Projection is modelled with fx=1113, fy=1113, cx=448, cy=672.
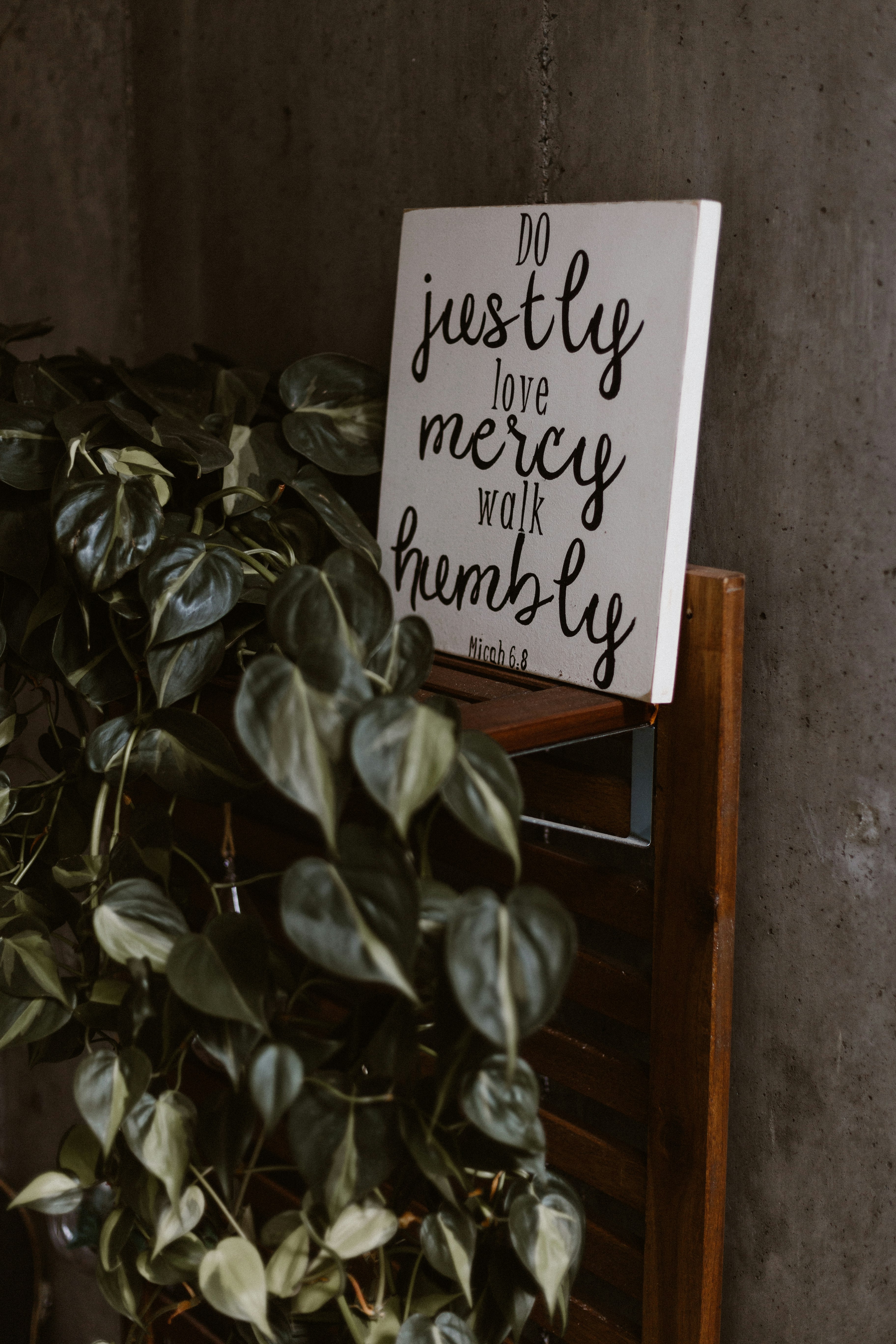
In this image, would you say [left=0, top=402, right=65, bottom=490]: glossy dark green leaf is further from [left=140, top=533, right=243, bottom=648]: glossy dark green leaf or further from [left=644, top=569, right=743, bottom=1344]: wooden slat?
[left=644, top=569, right=743, bottom=1344]: wooden slat

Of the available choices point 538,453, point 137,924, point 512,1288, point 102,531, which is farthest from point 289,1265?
point 538,453

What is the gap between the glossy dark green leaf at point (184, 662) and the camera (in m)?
0.82

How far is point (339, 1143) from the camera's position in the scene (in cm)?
70

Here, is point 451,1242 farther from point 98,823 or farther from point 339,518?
point 339,518

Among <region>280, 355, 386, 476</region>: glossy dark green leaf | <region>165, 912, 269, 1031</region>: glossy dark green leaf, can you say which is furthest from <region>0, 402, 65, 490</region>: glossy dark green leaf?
<region>165, 912, 269, 1031</region>: glossy dark green leaf

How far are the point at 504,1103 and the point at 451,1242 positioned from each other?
0.17 m

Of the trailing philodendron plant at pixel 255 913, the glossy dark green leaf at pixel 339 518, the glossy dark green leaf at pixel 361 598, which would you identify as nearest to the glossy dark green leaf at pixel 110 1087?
the trailing philodendron plant at pixel 255 913

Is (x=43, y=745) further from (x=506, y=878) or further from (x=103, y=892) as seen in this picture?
(x=506, y=878)

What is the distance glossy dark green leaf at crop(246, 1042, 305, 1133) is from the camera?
2.18ft

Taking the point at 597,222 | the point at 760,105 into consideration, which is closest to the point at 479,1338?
the point at 597,222

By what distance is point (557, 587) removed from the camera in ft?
3.04

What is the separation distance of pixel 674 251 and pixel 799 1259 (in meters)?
0.87

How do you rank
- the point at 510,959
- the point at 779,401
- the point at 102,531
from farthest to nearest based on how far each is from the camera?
1. the point at 779,401
2. the point at 102,531
3. the point at 510,959

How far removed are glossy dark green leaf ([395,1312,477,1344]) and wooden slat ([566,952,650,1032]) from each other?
289 millimetres
